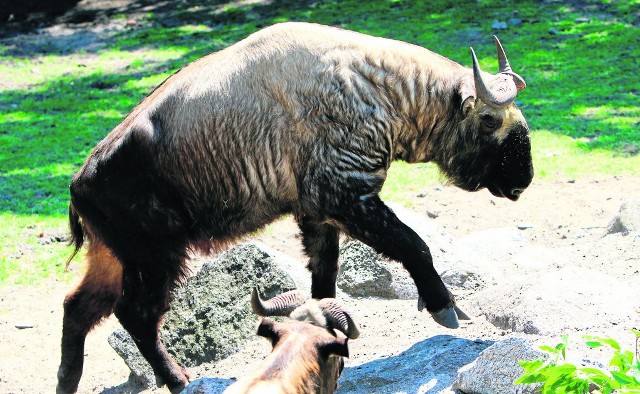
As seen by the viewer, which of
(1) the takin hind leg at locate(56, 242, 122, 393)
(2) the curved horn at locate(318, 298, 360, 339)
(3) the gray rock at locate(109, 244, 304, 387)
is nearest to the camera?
(2) the curved horn at locate(318, 298, 360, 339)

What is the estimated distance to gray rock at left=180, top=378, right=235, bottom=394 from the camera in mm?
6059

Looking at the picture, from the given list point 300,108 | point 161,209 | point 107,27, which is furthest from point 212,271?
point 107,27

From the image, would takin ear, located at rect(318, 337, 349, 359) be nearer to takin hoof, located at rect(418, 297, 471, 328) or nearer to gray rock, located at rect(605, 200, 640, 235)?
takin hoof, located at rect(418, 297, 471, 328)

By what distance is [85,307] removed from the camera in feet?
23.9

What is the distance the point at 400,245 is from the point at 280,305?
1274 millimetres

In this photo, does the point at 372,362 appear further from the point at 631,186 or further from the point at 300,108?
the point at 631,186

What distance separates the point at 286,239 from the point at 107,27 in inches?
353

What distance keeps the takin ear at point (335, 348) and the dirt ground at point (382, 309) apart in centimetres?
155

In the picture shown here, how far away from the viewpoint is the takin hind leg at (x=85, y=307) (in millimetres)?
7211

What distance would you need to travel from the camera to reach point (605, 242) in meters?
8.16

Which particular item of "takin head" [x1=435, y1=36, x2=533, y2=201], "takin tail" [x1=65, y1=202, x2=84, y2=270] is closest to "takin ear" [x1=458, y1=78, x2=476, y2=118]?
"takin head" [x1=435, y1=36, x2=533, y2=201]

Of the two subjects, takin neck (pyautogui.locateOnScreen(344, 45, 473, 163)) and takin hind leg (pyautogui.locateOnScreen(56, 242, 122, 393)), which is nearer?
takin neck (pyautogui.locateOnScreen(344, 45, 473, 163))

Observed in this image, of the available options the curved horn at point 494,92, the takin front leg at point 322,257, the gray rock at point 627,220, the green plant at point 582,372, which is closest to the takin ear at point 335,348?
the green plant at point 582,372

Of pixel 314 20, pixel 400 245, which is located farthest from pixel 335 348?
pixel 314 20
